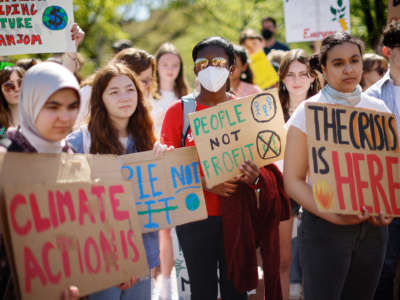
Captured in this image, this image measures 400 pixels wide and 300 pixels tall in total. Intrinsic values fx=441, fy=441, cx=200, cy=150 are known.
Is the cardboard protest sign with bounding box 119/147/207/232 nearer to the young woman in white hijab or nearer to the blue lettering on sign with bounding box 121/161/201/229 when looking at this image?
the blue lettering on sign with bounding box 121/161/201/229

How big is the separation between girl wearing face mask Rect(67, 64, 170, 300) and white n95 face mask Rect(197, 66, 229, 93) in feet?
1.50

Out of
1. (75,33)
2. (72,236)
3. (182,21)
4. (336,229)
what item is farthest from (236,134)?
(182,21)

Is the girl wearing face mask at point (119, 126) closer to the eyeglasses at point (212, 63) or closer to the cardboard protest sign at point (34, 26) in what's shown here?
the eyeglasses at point (212, 63)

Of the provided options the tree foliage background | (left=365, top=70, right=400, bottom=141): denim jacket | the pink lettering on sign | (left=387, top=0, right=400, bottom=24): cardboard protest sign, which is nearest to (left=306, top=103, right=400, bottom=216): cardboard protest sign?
(left=365, top=70, right=400, bottom=141): denim jacket

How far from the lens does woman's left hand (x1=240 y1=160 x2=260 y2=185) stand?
2.94 meters

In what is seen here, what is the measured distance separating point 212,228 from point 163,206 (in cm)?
46

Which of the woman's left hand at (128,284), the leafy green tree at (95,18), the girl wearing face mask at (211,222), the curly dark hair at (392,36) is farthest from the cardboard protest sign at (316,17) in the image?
the leafy green tree at (95,18)

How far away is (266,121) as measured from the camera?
307 centimetres

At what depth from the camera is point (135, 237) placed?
2443mm

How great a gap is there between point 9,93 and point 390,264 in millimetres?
3838

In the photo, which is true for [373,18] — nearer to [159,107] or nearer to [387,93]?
[159,107]

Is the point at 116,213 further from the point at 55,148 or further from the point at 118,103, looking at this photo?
the point at 118,103

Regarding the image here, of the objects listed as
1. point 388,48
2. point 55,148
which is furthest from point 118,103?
point 388,48

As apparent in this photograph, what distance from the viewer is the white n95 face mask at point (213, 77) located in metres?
3.06
